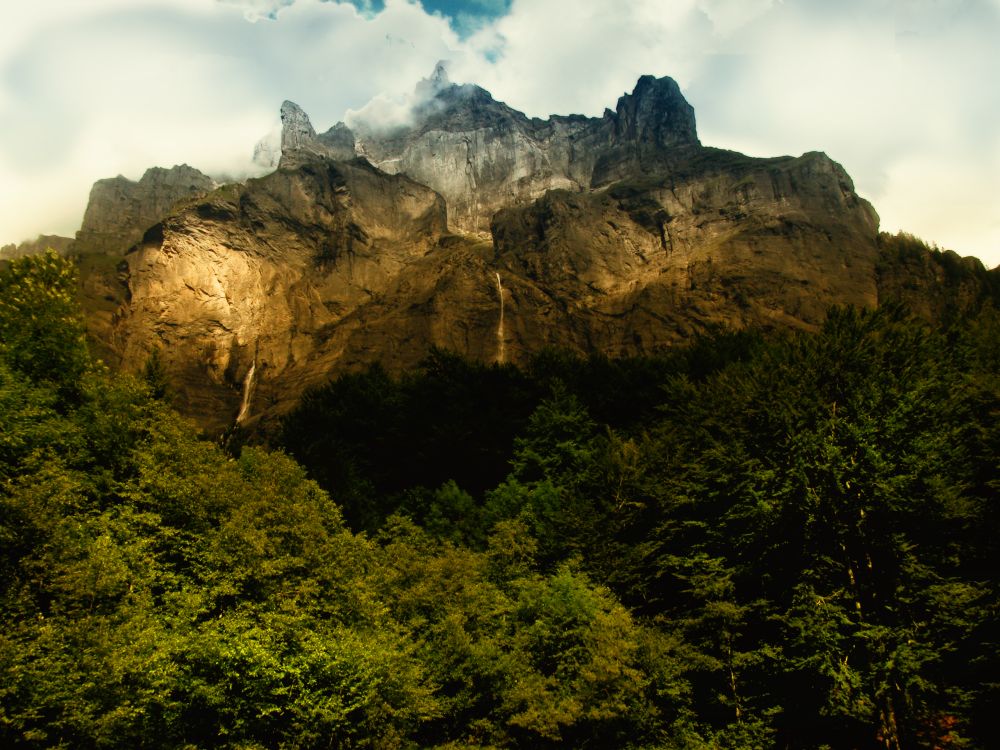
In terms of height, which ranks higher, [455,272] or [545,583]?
[455,272]

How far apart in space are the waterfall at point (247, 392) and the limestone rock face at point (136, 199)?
5601 centimetres

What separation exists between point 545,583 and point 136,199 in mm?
144461

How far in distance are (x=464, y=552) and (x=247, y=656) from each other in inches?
431

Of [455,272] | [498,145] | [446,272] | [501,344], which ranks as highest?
[498,145]

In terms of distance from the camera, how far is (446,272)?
94688 millimetres

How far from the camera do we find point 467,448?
169 ft

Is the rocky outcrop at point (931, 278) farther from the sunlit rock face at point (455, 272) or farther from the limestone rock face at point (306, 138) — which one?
the limestone rock face at point (306, 138)

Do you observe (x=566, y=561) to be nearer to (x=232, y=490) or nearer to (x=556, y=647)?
(x=556, y=647)

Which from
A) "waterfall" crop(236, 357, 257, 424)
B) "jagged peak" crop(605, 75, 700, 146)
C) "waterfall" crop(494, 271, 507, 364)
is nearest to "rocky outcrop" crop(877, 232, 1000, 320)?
"waterfall" crop(494, 271, 507, 364)

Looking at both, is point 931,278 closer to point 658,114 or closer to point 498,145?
point 658,114

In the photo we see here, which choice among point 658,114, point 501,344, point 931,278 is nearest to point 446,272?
point 501,344

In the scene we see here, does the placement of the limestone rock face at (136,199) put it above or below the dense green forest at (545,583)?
above

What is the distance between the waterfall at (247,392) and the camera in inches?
3318

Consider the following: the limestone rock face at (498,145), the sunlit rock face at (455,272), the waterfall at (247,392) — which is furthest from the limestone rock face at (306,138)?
the waterfall at (247,392)
